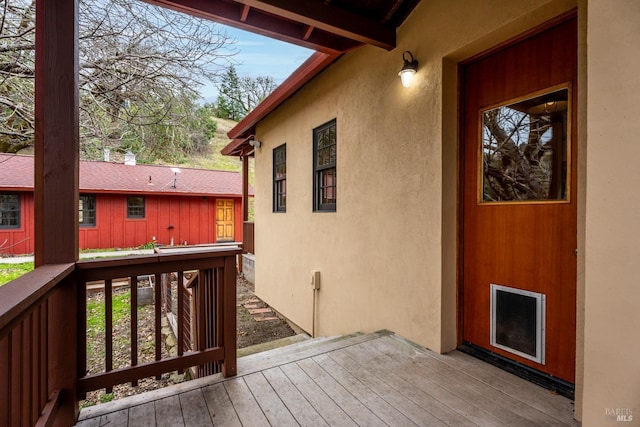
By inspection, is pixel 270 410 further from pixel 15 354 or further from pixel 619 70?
pixel 619 70

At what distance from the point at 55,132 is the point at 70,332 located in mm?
1147

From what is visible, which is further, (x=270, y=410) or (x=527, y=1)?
(x=527, y=1)

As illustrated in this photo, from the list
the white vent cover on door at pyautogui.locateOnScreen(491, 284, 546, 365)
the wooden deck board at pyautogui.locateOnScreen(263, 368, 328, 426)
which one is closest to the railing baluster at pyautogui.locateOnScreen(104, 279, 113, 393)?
the wooden deck board at pyautogui.locateOnScreen(263, 368, 328, 426)

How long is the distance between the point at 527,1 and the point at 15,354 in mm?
3320

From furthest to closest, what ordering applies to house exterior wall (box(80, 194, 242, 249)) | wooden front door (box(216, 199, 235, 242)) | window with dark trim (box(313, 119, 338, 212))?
1. wooden front door (box(216, 199, 235, 242))
2. house exterior wall (box(80, 194, 242, 249))
3. window with dark trim (box(313, 119, 338, 212))

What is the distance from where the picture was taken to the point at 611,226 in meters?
1.24

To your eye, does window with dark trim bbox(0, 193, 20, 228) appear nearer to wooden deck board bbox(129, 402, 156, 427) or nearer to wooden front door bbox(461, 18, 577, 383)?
wooden deck board bbox(129, 402, 156, 427)

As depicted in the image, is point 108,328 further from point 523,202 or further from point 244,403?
point 523,202

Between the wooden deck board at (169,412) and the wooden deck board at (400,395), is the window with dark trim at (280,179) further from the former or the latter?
the wooden deck board at (169,412)

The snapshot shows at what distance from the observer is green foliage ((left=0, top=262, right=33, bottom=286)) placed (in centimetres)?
768

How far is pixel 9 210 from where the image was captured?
11.3 metres

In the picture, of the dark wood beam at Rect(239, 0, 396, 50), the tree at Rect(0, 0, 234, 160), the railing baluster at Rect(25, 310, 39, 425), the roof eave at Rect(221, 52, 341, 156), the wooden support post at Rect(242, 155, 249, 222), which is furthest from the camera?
the wooden support post at Rect(242, 155, 249, 222)

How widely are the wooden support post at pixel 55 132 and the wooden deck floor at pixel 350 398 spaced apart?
107 centimetres

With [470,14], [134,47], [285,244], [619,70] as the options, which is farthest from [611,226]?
[134,47]
